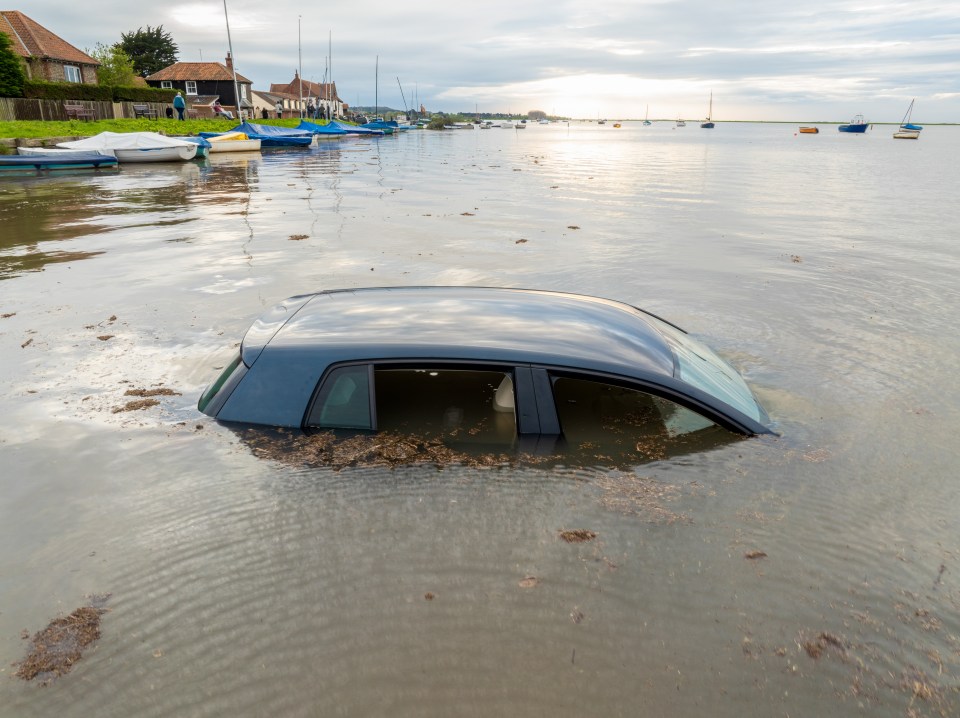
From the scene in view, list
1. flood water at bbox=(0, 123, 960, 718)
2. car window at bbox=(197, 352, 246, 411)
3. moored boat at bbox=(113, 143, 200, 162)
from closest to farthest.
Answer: flood water at bbox=(0, 123, 960, 718), car window at bbox=(197, 352, 246, 411), moored boat at bbox=(113, 143, 200, 162)

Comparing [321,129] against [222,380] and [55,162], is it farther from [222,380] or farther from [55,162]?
[222,380]

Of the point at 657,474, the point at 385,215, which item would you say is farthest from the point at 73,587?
the point at 385,215

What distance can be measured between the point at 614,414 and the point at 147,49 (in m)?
120

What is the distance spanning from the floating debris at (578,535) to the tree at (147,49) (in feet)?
388

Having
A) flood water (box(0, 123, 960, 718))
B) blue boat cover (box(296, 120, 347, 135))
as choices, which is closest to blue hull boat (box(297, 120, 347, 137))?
blue boat cover (box(296, 120, 347, 135))

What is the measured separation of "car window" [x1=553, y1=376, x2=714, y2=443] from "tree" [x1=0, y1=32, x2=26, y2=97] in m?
52.4

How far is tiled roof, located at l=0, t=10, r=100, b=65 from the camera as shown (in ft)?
188

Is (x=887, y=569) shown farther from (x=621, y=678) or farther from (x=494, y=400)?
(x=494, y=400)

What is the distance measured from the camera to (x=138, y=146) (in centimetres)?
3866

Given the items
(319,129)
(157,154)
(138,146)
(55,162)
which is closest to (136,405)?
(55,162)

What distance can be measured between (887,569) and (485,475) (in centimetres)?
247

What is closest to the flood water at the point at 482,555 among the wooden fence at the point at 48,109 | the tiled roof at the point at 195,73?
the wooden fence at the point at 48,109

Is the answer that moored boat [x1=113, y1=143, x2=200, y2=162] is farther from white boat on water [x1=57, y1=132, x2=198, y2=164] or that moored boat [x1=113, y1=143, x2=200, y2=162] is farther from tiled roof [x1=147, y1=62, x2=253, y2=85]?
tiled roof [x1=147, y1=62, x2=253, y2=85]

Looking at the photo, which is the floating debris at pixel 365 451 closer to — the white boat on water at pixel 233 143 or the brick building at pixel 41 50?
the white boat on water at pixel 233 143
